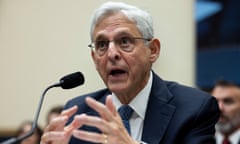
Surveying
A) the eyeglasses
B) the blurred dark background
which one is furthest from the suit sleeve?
the blurred dark background

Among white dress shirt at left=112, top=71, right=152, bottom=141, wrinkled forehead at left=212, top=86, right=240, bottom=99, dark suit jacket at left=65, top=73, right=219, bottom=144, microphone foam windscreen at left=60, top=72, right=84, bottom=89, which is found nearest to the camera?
microphone foam windscreen at left=60, top=72, right=84, bottom=89

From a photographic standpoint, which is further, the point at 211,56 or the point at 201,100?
the point at 211,56

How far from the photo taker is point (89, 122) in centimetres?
229

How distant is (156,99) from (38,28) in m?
3.72

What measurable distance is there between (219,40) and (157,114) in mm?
3995

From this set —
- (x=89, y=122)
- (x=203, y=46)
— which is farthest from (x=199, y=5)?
(x=89, y=122)

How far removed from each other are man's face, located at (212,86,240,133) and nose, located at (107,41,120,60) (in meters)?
2.91

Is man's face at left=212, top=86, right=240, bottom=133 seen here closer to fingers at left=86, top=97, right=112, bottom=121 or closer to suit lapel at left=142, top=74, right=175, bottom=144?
A: suit lapel at left=142, top=74, right=175, bottom=144

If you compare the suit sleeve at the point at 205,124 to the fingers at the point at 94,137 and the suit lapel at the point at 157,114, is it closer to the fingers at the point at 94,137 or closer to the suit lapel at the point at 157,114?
the suit lapel at the point at 157,114

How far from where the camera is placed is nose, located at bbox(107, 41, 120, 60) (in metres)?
2.70

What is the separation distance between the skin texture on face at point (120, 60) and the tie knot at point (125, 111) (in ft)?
0.20

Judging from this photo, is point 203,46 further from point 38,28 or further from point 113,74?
point 113,74

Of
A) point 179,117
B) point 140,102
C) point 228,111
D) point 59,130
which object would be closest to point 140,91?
point 140,102

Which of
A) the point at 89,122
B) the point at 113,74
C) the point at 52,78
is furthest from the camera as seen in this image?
the point at 52,78
